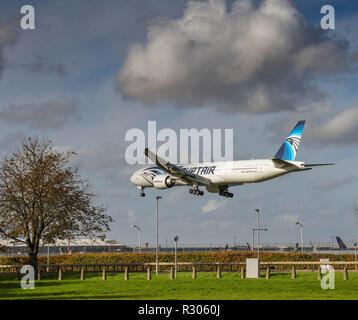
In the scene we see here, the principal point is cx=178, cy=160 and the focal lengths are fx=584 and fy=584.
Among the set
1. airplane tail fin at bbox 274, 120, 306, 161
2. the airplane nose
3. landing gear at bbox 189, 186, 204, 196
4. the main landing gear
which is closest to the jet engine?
landing gear at bbox 189, 186, 204, 196

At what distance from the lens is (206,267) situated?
65.8 metres

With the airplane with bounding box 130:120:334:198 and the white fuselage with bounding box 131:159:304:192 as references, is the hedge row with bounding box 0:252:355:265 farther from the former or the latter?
the white fuselage with bounding box 131:159:304:192

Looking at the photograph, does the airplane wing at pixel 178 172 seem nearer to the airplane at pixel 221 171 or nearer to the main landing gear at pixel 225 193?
the airplane at pixel 221 171

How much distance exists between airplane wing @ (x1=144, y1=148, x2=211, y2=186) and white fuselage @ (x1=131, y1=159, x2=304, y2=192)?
69 centimetres

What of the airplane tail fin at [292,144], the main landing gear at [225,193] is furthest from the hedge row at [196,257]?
the airplane tail fin at [292,144]

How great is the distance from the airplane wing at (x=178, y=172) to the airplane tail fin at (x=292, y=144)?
8.35 m

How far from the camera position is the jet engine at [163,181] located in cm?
6378

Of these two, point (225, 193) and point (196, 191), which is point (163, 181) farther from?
point (225, 193)

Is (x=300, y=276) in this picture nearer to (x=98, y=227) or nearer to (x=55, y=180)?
(x=98, y=227)

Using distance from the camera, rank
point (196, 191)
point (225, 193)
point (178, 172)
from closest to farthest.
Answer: point (178, 172) → point (196, 191) → point (225, 193)

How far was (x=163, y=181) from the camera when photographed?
6406 cm

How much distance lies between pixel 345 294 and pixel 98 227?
2898 centimetres

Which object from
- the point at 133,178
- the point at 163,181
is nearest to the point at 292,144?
the point at 163,181

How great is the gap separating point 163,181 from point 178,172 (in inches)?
98.8
